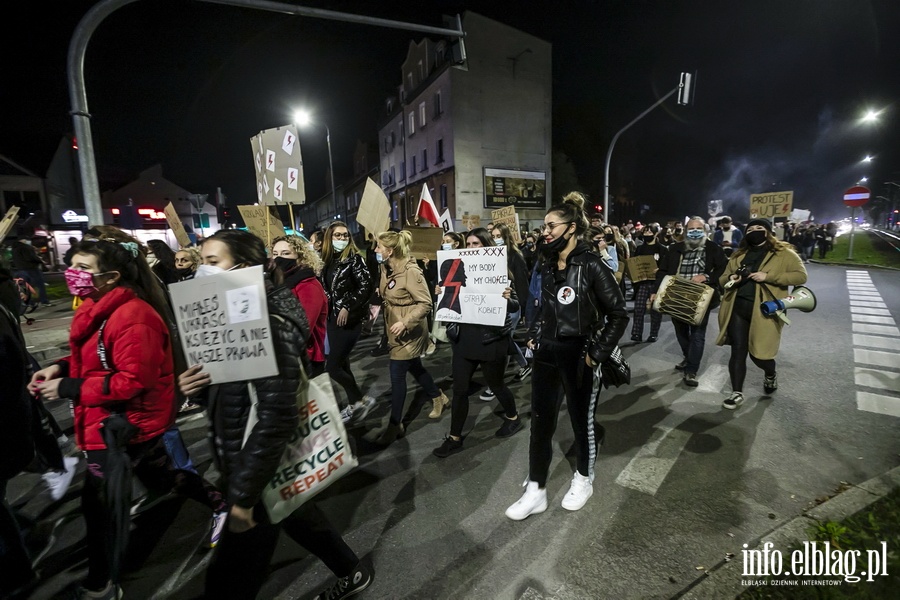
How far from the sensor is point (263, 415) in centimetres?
179

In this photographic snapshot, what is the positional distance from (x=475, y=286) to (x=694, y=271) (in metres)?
3.78

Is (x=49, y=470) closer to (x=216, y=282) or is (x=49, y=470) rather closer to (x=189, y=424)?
(x=189, y=424)

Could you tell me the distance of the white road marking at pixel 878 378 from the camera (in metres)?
5.11

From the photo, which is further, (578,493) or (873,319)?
(873,319)

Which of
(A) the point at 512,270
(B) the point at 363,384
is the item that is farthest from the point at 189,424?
(A) the point at 512,270

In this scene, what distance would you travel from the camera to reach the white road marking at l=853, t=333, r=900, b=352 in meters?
6.75

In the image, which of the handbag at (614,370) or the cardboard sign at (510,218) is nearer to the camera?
the handbag at (614,370)

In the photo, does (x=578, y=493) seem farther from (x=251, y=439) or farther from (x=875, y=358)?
(x=875, y=358)

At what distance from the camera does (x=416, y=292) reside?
4234 mm

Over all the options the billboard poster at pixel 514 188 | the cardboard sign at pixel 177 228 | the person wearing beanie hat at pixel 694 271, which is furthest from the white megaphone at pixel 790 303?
the billboard poster at pixel 514 188

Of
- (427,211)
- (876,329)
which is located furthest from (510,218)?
(876,329)

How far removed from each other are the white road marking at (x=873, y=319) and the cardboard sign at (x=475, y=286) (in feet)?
29.1

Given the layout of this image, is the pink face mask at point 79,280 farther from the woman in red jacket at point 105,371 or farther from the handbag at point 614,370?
the handbag at point 614,370

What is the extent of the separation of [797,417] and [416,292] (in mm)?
4069
